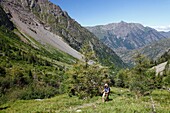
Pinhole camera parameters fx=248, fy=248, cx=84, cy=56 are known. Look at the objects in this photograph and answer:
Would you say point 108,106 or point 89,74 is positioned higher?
point 89,74

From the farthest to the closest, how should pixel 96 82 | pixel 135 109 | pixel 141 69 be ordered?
pixel 141 69, pixel 96 82, pixel 135 109

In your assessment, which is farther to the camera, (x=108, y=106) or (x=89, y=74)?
(x=89, y=74)

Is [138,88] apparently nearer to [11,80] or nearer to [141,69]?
[141,69]

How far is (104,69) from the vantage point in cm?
6153

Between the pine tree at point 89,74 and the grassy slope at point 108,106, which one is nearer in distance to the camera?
the grassy slope at point 108,106

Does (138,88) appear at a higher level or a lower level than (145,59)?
lower

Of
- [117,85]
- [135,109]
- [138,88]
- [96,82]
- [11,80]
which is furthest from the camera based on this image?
[117,85]

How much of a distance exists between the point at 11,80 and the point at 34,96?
3831 centimetres

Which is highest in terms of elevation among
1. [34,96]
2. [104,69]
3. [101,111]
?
[104,69]

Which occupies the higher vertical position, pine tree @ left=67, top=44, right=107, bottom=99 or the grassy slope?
pine tree @ left=67, top=44, right=107, bottom=99

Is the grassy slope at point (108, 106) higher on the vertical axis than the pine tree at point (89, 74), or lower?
lower

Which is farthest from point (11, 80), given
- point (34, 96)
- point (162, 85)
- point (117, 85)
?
point (162, 85)

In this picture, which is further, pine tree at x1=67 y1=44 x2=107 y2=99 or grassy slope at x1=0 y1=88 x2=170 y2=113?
pine tree at x1=67 y1=44 x2=107 y2=99

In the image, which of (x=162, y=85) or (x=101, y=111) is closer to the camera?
(x=101, y=111)
